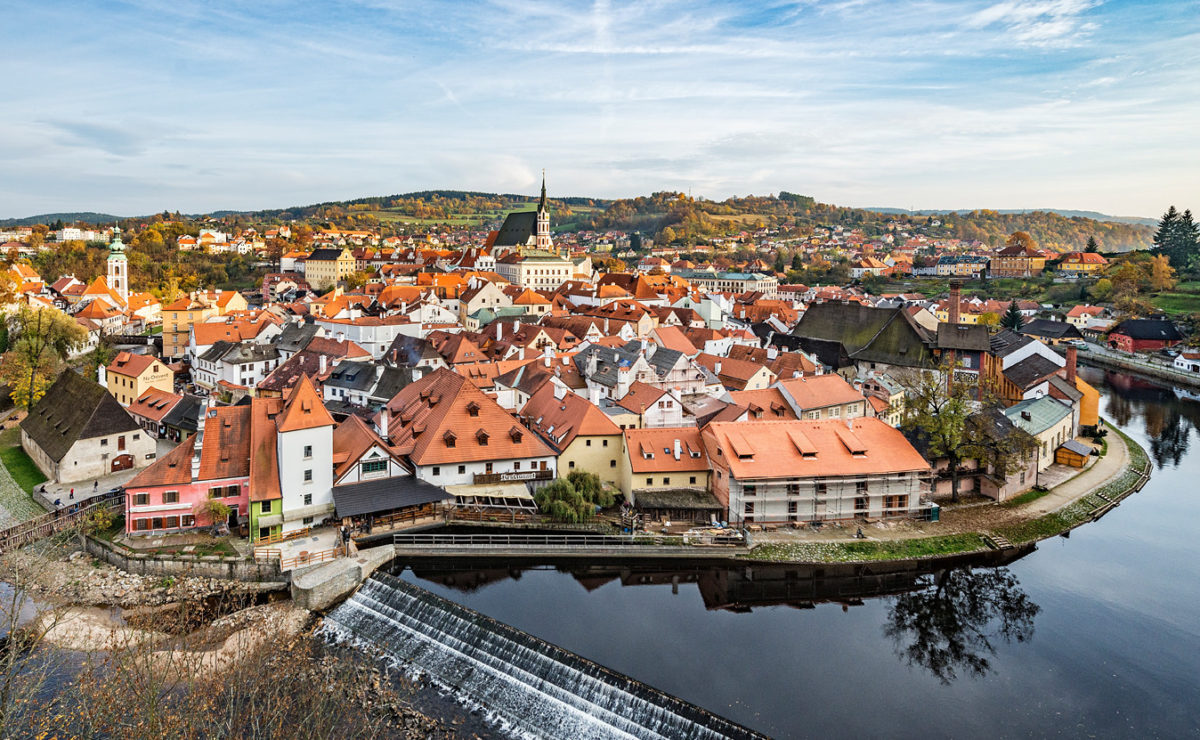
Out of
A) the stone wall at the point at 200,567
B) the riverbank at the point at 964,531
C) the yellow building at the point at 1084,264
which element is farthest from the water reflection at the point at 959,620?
Result: the yellow building at the point at 1084,264

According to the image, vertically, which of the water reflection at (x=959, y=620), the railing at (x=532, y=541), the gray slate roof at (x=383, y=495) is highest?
the gray slate roof at (x=383, y=495)

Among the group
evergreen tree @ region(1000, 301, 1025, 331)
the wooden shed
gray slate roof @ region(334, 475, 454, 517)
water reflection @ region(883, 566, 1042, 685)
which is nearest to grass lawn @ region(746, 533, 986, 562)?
water reflection @ region(883, 566, 1042, 685)

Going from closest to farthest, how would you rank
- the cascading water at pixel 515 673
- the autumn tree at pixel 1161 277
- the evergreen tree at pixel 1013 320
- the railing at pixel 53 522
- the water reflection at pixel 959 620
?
the cascading water at pixel 515 673 < the water reflection at pixel 959 620 < the railing at pixel 53 522 < the evergreen tree at pixel 1013 320 < the autumn tree at pixel 1161 277

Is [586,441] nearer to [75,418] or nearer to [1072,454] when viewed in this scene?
[75,418]

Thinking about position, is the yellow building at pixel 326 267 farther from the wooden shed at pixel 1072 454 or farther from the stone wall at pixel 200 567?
the wooden shed at pixel 1072 454

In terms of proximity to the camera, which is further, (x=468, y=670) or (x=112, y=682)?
(x=468, y=670)

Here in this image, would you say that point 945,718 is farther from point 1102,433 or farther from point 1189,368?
point 1189,368

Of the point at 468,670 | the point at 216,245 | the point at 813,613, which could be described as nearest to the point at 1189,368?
the point at 813,613
